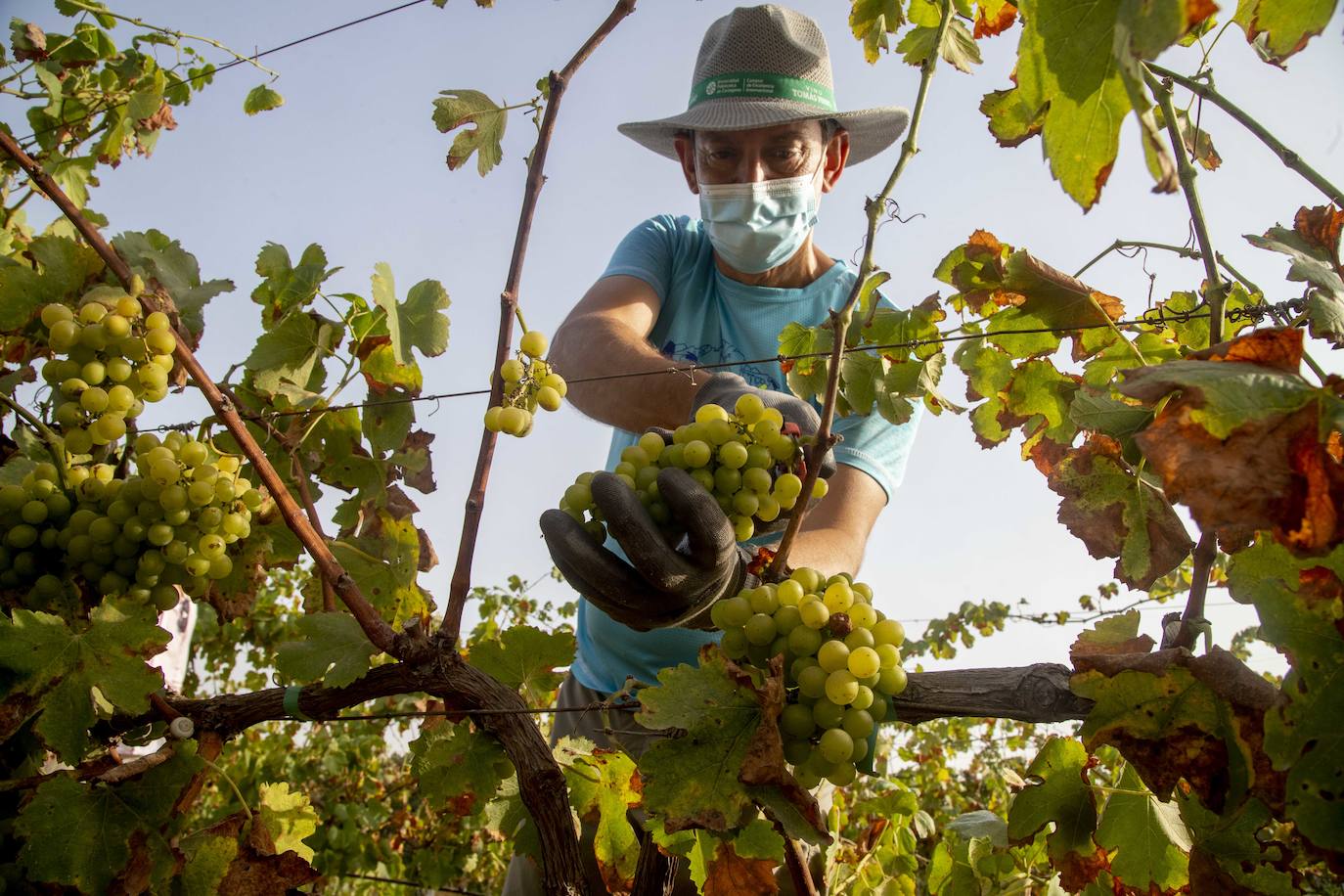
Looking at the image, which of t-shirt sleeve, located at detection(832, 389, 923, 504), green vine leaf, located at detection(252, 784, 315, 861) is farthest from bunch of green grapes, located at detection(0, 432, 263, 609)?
t-shirt sleeve, located at detection(832, 389, 923, 504)

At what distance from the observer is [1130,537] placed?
1529mm

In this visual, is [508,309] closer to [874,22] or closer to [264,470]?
[264,470]

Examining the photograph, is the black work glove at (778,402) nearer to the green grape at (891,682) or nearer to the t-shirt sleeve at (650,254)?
the green grape at (891,682)

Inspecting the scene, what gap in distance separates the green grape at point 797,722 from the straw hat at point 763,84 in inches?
97.5

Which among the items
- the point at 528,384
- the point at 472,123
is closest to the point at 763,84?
the point at 472,123

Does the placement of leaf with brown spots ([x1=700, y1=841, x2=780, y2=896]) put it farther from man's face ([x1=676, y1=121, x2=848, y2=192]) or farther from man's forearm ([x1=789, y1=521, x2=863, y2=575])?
man's face ([x1=676, y1=121, x2=848, y2=192])

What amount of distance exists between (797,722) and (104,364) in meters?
1.42

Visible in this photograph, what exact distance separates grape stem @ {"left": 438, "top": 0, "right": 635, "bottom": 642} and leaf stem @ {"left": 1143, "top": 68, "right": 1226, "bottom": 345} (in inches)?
39.7

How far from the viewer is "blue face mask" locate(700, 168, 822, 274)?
10.9ft

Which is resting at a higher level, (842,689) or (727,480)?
(727,480)

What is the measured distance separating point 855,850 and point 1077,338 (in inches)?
80.5

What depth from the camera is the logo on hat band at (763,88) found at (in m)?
3.42

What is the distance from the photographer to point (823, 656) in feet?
4.03

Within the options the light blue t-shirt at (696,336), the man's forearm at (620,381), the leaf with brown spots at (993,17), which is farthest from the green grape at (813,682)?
the light blue t-shirt at (696,336)
